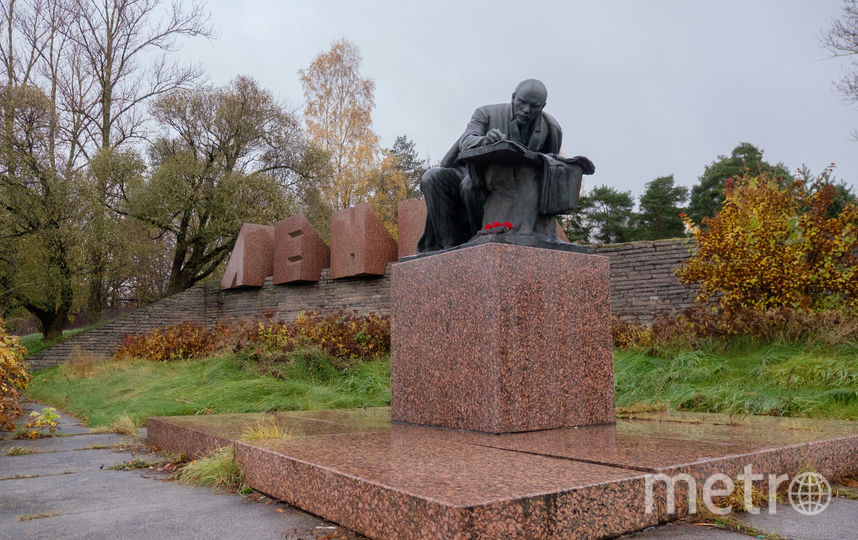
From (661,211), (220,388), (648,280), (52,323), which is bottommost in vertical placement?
(220,388)

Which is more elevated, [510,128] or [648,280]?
[510,128]

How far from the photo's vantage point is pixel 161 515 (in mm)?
2172

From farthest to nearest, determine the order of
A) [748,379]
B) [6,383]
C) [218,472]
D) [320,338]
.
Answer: [320,338] → [748,379] → [6,383] → [218,472]

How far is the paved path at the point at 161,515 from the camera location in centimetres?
182

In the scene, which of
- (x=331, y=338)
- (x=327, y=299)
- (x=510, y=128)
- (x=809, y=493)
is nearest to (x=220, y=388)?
(x=331, y=338)

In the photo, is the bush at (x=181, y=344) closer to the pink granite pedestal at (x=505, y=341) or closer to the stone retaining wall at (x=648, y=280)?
the stone retaining wall at (x=648, y=280)

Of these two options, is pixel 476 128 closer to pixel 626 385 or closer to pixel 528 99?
pixel 528 99

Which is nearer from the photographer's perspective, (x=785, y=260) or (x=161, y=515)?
(x=161, y=515)

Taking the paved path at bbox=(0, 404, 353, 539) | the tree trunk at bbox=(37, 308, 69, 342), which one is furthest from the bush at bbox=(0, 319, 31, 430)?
the tree trunk at bbox=(37, 308, 69, 342)

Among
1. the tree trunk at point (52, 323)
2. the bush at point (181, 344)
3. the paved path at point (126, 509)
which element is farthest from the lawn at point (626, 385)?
the tree trunk at point (52, 323)

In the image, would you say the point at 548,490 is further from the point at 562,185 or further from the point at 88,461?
the point at 88,461

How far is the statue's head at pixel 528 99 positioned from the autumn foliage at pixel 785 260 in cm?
502

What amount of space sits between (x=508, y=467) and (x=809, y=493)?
1.17 m

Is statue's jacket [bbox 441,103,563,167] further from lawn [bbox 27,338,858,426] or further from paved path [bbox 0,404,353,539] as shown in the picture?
paved path [bbox 0,404,353,539]
